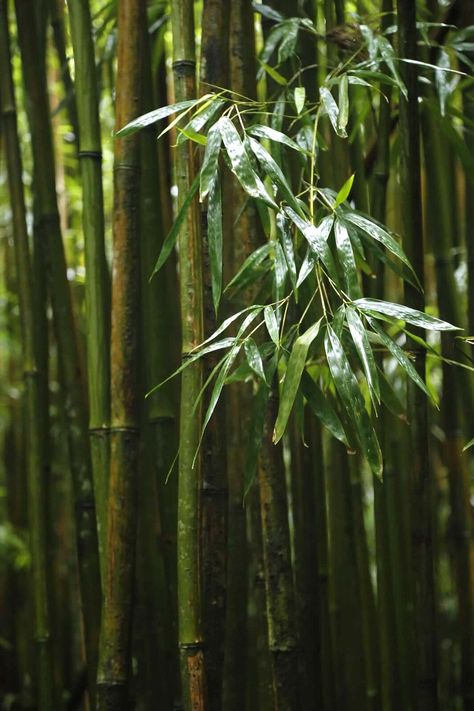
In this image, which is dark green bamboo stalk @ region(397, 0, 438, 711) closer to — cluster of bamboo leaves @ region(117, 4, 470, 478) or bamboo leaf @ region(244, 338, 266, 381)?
cluster of bamboo leaves @ region(117, 4, 470, 478)

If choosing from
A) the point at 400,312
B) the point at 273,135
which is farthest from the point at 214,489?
the point at 273,135

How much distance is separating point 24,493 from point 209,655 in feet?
5.52

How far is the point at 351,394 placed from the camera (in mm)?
1014

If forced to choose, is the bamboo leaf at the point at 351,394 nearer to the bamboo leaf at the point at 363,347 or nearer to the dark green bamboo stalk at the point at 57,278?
the bamboo leaf at the point at 363,347

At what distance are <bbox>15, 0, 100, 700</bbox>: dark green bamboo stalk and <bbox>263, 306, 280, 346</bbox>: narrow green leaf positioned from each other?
2.08 feet

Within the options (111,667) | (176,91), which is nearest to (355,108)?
(176,91)

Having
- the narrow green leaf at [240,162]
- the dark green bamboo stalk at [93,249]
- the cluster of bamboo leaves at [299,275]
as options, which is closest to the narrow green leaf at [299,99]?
the cluster of bamboo leaves at [299,275]

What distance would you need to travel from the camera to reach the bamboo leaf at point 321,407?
1.12 m

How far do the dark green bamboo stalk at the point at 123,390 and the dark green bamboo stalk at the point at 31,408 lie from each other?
0.32 meters

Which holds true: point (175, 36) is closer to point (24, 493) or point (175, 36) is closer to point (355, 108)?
point (355, 108)

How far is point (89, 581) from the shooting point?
59.2 inches

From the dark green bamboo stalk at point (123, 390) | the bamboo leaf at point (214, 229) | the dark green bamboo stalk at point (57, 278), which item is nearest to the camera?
the bamboo leaf at point (214, 229)

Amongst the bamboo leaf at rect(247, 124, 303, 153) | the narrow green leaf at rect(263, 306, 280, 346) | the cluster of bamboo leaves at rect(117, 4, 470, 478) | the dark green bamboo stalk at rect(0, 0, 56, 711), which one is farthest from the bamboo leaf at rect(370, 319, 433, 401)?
the dark green bamboo stalk at rect(0, 0, 56, 711)

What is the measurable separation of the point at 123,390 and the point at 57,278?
1.34 feet
